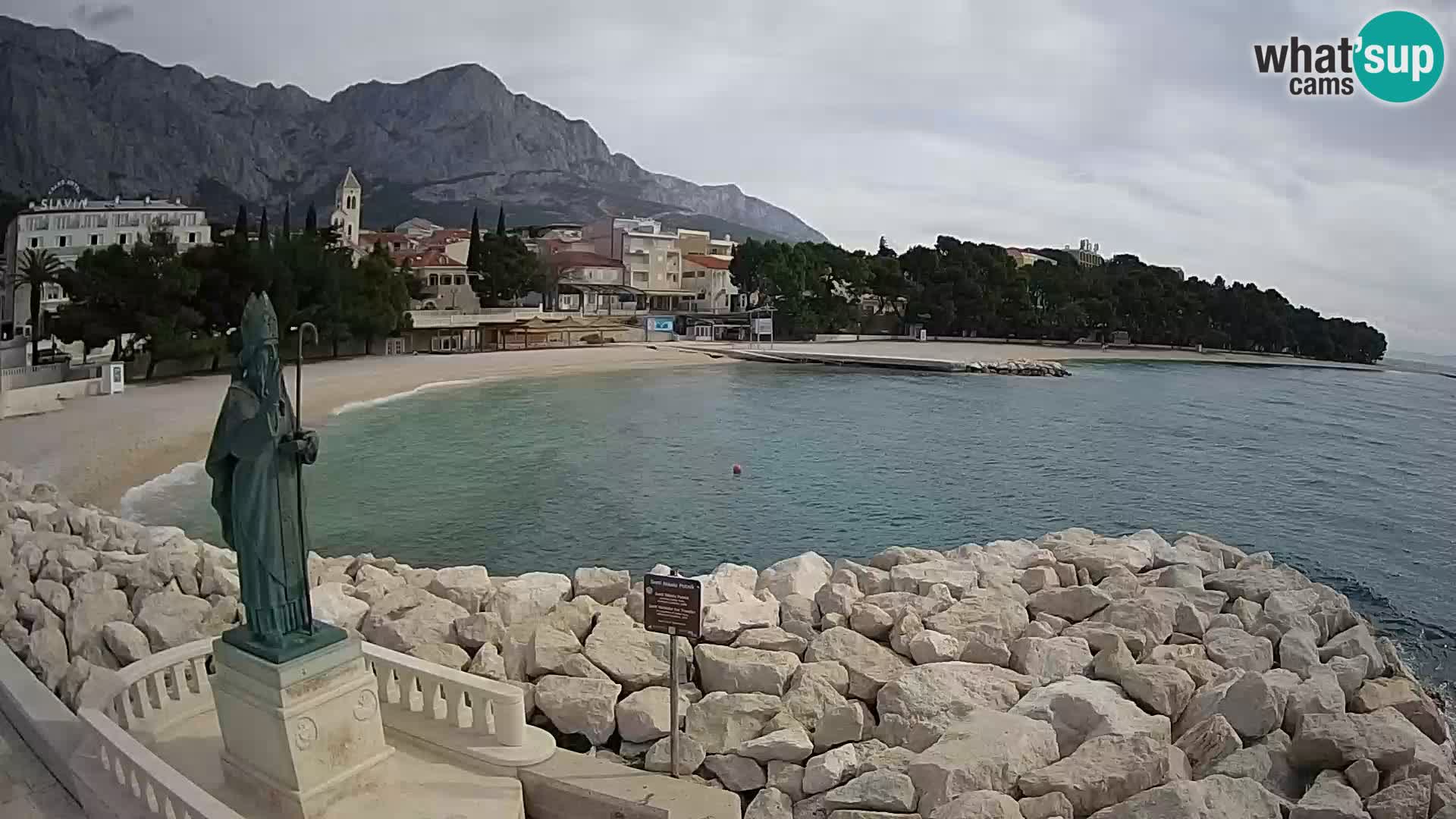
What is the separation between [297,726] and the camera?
2.61 m

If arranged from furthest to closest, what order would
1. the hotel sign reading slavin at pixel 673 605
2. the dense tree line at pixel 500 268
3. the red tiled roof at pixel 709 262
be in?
the red tiled roof at pixel 709 262 → the dense tree line at pixel 500 268 → the hotel sign reading slavin at pixel 673 605

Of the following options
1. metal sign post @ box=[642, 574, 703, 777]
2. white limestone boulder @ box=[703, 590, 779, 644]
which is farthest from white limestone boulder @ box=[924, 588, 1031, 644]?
metal sign post @ box=[642, 574, 703, 777]

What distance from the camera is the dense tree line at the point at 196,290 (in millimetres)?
12703

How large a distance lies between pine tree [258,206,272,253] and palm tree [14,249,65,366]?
11.1ft

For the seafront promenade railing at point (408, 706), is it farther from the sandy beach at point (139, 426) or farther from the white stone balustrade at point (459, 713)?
the sandy beach at point (139, 426)

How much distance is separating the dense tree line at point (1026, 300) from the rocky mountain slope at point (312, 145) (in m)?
2.05

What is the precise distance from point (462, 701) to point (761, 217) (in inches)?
1278

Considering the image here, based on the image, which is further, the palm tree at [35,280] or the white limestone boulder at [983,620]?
the palm tree at [35,280]

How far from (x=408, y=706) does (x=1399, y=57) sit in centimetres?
674

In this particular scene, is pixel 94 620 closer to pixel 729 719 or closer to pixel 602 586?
pixel 602 586

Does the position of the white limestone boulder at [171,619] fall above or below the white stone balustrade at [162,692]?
below

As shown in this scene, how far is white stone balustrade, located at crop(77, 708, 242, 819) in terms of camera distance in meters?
2.33

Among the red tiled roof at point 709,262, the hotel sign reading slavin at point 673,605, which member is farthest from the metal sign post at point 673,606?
the red tiled roof at point 709,262

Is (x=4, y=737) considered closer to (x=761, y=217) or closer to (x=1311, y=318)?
(x=1311, y=318)
